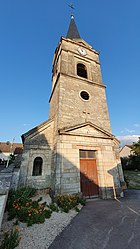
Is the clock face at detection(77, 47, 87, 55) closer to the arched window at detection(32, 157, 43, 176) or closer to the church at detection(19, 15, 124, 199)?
the church at detection(19, 15, 124, 199)

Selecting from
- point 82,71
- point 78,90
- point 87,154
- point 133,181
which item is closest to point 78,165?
point 87,154

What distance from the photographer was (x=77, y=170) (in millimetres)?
6578

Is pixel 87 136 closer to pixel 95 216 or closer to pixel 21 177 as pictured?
pixel 95 216

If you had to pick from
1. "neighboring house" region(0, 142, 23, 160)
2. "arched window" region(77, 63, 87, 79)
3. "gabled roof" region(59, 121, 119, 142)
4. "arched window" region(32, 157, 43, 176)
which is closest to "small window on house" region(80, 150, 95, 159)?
"gabled roof" region(59, 121, 119, 142)

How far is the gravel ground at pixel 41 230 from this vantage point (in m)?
2.92

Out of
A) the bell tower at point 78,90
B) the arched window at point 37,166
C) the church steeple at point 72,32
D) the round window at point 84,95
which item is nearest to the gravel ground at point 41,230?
the arched window at point 37,166

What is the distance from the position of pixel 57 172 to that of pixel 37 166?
6.91 ft

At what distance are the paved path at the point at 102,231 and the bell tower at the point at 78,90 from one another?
501 centimetres

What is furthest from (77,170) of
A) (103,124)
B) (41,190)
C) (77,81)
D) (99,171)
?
(77,81)

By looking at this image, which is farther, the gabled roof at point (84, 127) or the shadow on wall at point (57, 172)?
the gabled roof at point (84, 127)

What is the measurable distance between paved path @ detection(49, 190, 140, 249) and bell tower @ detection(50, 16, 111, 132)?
197 inches

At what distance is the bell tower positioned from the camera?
27.7ft

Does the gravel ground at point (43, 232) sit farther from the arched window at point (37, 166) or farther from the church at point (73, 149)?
the arched window at point (37, 166)

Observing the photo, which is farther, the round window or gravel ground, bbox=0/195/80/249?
the round window
